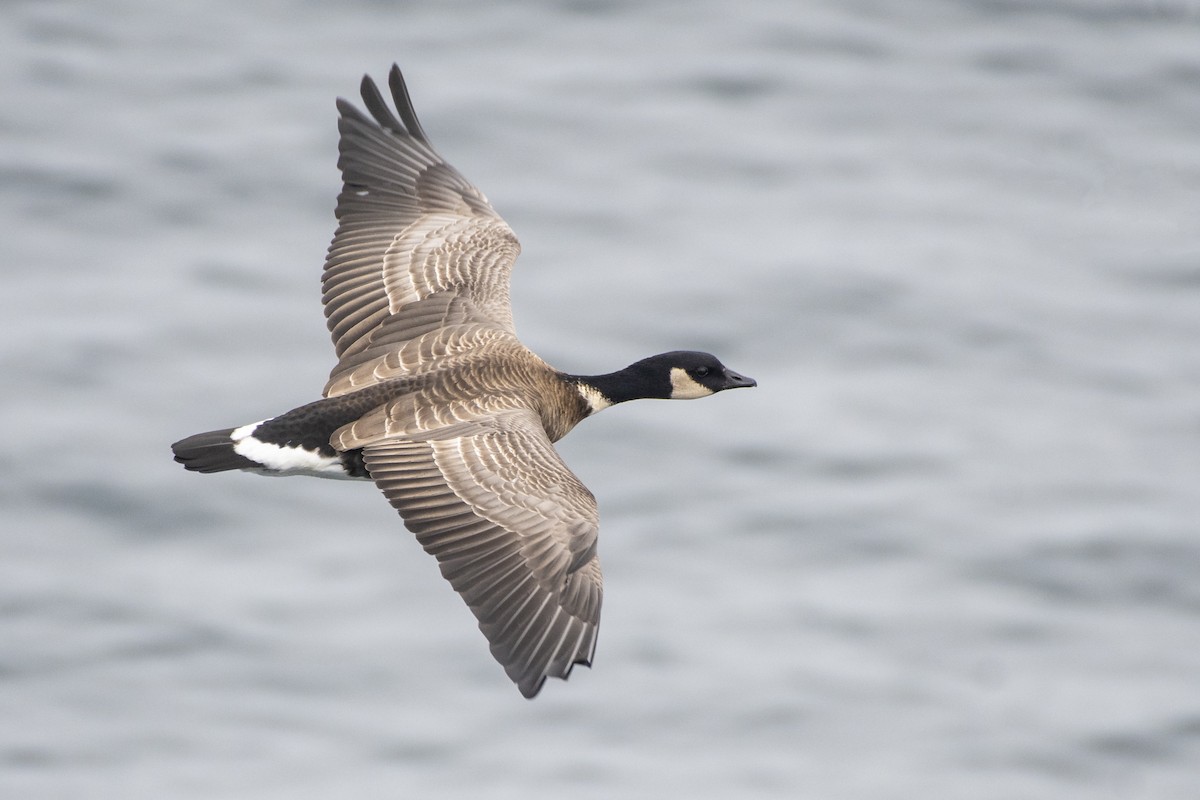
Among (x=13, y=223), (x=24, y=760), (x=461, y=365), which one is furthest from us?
(x=13, y=223)

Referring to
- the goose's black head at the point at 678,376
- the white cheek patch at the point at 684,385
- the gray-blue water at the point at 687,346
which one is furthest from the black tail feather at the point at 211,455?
the gray-blue water at the point at 687,346

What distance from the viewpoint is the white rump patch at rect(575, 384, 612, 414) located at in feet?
39.9

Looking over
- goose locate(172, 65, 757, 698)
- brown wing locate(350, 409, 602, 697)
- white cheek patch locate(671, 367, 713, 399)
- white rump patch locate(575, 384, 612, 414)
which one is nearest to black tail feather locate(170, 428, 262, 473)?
goose locate(172, 65, 757, 698)

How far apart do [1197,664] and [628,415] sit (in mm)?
4914

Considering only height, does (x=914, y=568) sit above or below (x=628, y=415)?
below

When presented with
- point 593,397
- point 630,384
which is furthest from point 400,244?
point 630,384

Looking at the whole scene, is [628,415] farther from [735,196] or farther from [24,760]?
[24,760]

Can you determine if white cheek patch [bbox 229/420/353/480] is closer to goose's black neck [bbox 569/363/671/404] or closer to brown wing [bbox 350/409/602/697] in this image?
brown wing [bbox 350/409/602/697]

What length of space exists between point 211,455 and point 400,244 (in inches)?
82.3

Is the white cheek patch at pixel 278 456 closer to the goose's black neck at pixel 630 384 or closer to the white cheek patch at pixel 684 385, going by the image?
the goose's black neck at pixel 630 384

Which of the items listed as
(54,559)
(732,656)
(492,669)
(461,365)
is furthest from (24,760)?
(461,365)

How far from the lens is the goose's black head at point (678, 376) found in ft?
41.0

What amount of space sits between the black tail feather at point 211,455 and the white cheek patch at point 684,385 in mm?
2693

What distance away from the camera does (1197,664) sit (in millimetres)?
17312
